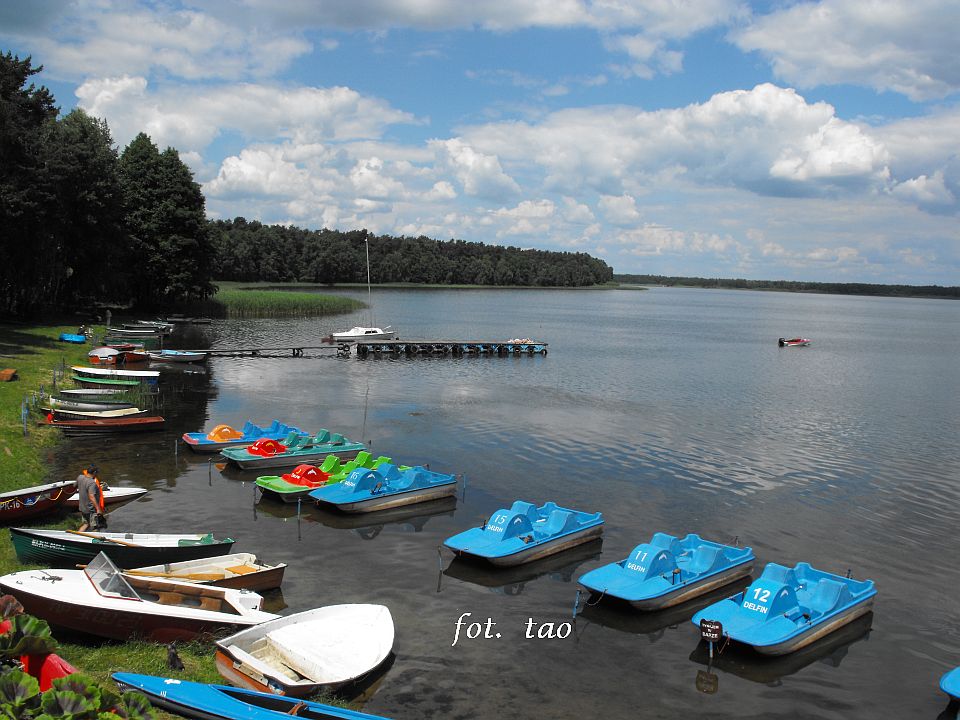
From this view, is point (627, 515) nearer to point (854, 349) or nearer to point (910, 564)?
point (910, 564)

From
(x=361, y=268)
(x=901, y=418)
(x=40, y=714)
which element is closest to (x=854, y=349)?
(x=901, y=418)

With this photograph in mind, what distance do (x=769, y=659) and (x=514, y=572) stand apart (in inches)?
270

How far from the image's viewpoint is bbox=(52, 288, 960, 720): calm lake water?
1608 cm

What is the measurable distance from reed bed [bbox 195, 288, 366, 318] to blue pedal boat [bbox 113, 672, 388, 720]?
86.0m

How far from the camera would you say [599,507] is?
27.3 meters

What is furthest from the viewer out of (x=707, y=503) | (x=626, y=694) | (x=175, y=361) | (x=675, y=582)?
(x=175, y=361)

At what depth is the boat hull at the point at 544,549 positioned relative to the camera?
21.1 metres

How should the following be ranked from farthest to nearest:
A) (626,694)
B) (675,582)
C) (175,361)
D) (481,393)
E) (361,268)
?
1. (361,268)
2. (175,361)
3. (481,393)
4. (675,582)
5. (626,694)

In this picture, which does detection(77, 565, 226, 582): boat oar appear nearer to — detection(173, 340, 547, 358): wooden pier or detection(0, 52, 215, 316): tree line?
detection(0, 52, 215, 316): tree line

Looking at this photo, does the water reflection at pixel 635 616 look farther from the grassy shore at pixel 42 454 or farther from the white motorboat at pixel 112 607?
the grassy shore at pixel 42 454

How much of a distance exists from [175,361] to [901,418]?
4885 centimetres

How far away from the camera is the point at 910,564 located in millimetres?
23516

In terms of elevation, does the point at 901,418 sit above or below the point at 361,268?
below

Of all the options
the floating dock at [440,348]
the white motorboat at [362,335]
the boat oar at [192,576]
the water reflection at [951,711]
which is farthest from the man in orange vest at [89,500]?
the white motorboat at [362,335]
